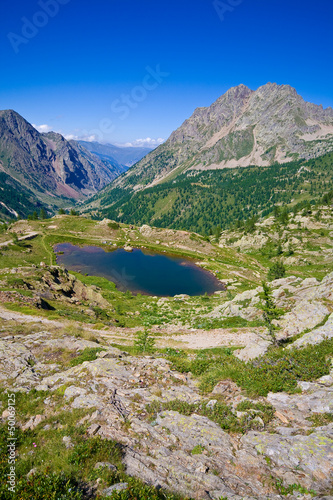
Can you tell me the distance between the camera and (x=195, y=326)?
143 feet

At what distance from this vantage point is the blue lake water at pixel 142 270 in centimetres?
8900

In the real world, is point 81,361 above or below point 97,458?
below

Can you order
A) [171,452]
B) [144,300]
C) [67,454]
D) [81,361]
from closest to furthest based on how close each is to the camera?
[67,454] → [171,452] → [81,361] → [144,300]

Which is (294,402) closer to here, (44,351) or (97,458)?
(97,458)

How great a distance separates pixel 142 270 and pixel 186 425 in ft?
306

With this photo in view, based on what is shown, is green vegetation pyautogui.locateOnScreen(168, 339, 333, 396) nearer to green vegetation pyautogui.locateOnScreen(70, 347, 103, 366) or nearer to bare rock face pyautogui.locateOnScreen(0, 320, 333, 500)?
bare rock face pyautogui.locateOnScreen(0, 320, 333, 500)

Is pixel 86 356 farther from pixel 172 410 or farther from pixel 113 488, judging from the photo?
pixel 113 488

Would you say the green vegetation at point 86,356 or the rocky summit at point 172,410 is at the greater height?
the rocky summit at point 172,410

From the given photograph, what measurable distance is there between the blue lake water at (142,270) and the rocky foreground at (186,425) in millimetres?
62255

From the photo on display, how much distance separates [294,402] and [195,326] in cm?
2921

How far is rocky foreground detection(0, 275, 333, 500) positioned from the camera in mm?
10234

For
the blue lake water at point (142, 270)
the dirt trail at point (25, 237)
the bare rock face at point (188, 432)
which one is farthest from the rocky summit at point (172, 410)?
the dirt trail at point (25, 237)

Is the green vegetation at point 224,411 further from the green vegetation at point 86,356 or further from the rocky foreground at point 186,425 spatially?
the green vegetation at point 86,356

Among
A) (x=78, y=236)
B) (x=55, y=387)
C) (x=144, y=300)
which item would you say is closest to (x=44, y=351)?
(x=55, y=387)
